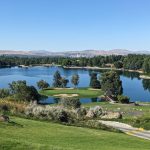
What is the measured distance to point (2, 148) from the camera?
1290 centimetres

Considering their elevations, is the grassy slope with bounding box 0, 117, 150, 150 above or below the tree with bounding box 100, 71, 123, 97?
above

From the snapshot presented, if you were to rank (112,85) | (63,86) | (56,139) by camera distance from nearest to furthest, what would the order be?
1. (56,139)
2. (112,85)
3. (63,86)

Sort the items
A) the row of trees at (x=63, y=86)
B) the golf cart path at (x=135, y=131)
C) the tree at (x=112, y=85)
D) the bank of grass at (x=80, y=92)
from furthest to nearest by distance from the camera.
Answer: the bank of grass at (x=80, y=92) → the tree at (x=112, y=85) → the row of trees at (x=63, y=86) → the golf cart path at (x=135, y=131)

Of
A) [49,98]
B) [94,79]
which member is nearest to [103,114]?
[49,98]

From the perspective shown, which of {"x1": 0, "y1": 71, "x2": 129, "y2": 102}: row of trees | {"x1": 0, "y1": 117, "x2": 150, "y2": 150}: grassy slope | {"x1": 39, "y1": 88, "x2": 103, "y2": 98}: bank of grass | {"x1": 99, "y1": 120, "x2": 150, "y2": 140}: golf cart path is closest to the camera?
{"x1": 0, "y1": 117, "x2": 150, "y2": 150}: grassy slope

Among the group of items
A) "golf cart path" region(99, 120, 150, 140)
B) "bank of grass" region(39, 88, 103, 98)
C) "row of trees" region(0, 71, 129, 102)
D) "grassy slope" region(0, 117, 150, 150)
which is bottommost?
"bank of grass" region(39, 88, 103, 98)

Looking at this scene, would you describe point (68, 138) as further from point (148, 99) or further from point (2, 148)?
point (148, 99)

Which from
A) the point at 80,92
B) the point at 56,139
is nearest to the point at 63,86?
the point at 80,92

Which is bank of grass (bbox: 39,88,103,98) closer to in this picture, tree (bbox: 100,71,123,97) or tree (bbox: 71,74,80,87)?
tree (bbox: 100,71,123,97)

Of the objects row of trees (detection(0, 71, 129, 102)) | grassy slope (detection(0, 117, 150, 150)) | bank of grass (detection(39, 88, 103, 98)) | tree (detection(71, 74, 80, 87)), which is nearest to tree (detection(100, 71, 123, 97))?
row of trees (detection(0, 71, 129, 102))

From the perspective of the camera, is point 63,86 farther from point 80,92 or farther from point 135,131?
point 135,131

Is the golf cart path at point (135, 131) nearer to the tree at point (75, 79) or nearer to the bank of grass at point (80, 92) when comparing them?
the bank of grass at point (80, 92)

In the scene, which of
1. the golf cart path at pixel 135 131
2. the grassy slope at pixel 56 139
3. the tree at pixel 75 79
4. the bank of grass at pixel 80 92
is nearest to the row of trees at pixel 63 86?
the tree at pixel 75 79

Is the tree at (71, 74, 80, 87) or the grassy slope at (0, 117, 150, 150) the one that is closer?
the grassy slope at (0, 117, 150, 150)
